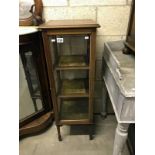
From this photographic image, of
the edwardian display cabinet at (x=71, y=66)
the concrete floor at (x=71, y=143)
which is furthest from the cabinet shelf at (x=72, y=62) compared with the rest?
the concrete floor at (x=71, y=143)

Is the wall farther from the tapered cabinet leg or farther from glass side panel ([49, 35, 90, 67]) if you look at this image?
the tapered cabinet leg

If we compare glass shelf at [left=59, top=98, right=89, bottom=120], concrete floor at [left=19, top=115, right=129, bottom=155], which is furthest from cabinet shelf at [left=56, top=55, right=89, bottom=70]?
concrete floor at [left=19, top=115, right=129, bottom=155]

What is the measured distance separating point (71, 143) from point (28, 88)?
0.63 m

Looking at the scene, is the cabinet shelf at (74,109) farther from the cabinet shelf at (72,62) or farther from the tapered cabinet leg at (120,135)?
the tapered cabinet leg at (120,135)

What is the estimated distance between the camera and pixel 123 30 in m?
1.56

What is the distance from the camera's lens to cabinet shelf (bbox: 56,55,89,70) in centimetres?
132

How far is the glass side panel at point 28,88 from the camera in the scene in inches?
58.0

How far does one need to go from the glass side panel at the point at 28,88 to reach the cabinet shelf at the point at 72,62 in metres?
0.29

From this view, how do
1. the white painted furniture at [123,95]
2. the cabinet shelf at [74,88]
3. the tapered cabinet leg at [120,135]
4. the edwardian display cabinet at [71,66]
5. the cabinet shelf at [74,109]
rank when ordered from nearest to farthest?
1. the white painted furniture at [123,95]
2. the tapered cabinet leg at [120,135]
3. the edwardian display cabinet at [71,66]
4. the cabinet shelf at [74,88]
5. the cabinet shelf at [74,109]

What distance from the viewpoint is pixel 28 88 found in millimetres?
1569

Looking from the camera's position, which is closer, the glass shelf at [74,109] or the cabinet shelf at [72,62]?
the cabinet shelf at [72,62]

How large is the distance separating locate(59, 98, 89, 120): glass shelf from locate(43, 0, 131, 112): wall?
637 mm

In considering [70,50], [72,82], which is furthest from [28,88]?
[70,50]
